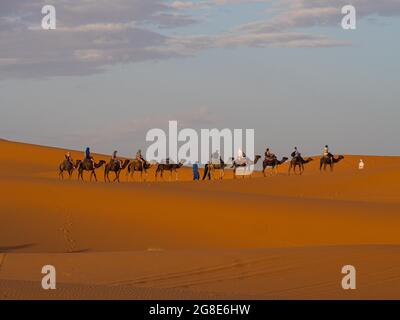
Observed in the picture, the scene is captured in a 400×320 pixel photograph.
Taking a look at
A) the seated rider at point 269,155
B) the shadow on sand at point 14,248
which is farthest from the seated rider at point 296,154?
the shadow on sand at point 14,248

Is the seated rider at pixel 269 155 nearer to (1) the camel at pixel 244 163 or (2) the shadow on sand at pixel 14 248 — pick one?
(1) the camel at pixel 244 163

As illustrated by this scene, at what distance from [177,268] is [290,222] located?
11.2 m

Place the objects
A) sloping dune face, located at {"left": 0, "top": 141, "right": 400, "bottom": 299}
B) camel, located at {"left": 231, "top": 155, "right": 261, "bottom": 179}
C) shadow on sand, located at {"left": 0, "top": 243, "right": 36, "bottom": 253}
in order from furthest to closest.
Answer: camel, located at {"left": 231, "top": 155, "right": 261, "bottom": 179} < shadow on sand, located at {"left": 0, "top": 243, "right": 36, "bottom": 253} < sloping dune face, located at {"left": 0, "top": 141, "right": 400, "bottom": 299}

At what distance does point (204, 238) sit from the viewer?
25656 millimetres

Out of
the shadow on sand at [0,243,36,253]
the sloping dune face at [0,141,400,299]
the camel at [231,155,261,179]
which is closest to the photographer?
the sloping dune face at [0,141,400,299]

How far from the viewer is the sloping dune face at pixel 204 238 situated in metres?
14.9

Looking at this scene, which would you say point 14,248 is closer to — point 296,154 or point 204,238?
point 204,238

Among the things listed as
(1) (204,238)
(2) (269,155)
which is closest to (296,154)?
(2) (269,155)

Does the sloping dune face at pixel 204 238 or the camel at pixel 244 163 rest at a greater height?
the camel at pixel 244 163

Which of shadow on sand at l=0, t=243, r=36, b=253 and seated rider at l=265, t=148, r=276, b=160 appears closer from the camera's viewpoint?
shadow on sand at l=0, t=243, r=36, b=253

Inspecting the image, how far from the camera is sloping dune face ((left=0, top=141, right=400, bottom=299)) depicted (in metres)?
14.9

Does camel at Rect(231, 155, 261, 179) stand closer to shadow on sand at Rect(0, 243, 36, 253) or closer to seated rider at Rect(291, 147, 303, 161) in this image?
seated rider at Rect(291, 147, 303, 161)

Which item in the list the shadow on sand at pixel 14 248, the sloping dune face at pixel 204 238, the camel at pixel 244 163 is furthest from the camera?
the camel at pixel 244 163

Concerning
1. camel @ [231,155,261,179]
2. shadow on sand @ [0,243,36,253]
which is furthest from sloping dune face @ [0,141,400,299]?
camel @ [231,155,261,179]
